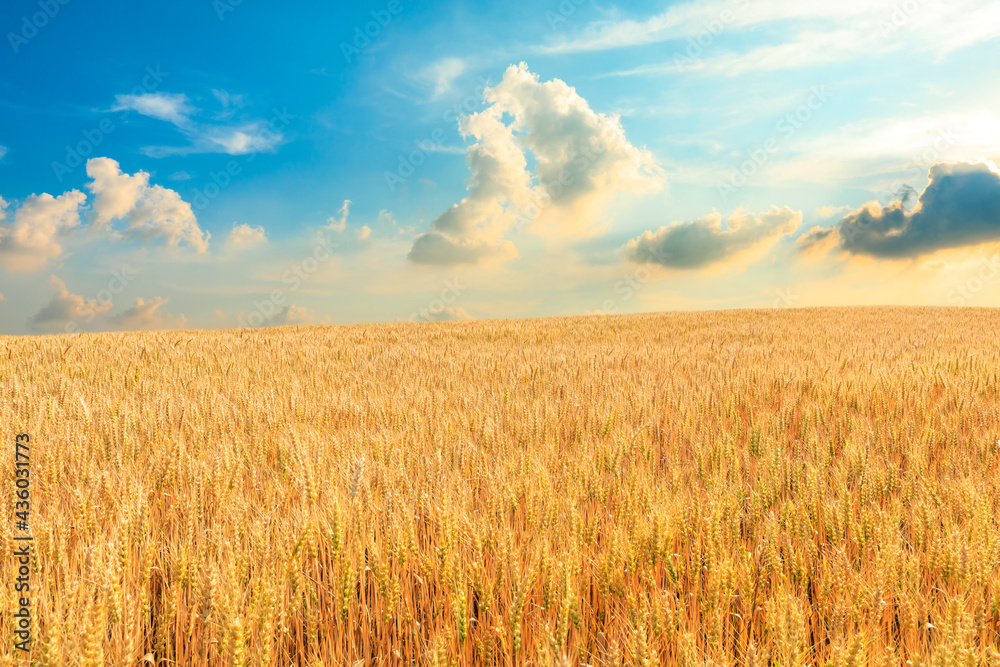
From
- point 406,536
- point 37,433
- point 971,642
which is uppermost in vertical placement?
point 37,433

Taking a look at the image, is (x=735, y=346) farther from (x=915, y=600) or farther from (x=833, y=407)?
(x=915, y=600)

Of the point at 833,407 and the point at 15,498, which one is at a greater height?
the point at 15,498

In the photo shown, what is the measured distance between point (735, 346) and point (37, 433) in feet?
29.0

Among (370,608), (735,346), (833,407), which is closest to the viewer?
(370,608)

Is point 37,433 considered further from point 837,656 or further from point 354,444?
point 837,656

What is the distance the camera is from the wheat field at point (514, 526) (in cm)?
142

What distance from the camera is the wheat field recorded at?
4.67 ft

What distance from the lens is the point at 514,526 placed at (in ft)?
7.14

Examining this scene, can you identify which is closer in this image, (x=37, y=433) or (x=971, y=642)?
(x=971, y=642)

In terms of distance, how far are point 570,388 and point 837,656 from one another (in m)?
3.87

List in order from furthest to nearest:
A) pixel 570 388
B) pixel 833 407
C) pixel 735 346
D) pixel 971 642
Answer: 1. pixel 735 346
2. pixel 570 388
3. pixel 833 407
4. pixel 971 642

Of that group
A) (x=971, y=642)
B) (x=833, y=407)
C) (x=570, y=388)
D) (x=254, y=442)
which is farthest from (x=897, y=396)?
(x=254, y=442)

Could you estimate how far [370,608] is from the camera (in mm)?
1759

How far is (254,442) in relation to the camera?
327 cm
